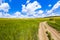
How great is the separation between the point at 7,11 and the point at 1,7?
0.26 metres

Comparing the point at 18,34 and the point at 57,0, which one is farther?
the point at 57,0

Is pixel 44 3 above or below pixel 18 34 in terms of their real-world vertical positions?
above

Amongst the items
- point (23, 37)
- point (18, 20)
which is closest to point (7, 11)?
point (18, 20)

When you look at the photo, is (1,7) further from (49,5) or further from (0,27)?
(49,5)

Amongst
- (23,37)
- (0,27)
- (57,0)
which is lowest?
(23,37)

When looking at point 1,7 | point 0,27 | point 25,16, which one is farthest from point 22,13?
point 0,27

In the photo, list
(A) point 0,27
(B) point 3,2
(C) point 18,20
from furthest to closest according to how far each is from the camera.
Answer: (C) point 18,20 < (B) point 3,2 < (A) point 0,27

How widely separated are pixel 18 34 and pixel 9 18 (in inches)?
43.3

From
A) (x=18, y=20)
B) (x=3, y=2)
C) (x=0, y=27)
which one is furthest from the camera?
(x=18, y=20)

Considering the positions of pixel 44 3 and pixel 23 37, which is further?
pixel 44 3

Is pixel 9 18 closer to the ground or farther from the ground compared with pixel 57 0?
closer to the ground

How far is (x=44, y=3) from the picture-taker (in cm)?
663

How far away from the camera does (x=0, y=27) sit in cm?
571

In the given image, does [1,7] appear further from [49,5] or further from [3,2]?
[49,5]
